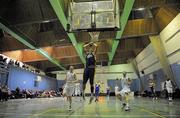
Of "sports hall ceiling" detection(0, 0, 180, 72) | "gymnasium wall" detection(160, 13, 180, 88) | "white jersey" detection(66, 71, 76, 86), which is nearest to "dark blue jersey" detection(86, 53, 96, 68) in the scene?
"white jersey" detection(66, 71, 76, 86)

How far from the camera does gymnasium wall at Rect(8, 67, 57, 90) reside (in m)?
29.8

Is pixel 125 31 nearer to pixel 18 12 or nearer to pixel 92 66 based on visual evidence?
pixel 18 12

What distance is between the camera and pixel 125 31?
25.7m

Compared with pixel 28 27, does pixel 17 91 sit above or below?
below

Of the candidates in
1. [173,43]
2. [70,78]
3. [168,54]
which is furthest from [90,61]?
[168,54]

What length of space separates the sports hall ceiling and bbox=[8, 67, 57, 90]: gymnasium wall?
197 centimetres

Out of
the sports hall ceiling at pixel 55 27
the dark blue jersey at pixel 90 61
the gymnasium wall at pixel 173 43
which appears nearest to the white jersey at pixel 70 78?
the dark blue jersey at pixel 90 61

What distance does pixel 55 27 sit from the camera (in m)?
26.4

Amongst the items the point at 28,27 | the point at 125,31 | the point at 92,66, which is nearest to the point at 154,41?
→ the point at 125,31

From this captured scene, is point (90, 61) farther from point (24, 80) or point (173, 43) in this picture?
point (24, 80)

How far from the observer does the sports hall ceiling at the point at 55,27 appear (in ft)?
59.9

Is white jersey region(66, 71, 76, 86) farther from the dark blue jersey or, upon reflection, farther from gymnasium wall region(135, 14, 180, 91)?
gymnasium wall region(135, 14, 180, 91)

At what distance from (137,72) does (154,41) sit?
17.5 metres

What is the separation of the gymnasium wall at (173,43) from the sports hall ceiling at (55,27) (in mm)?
568
